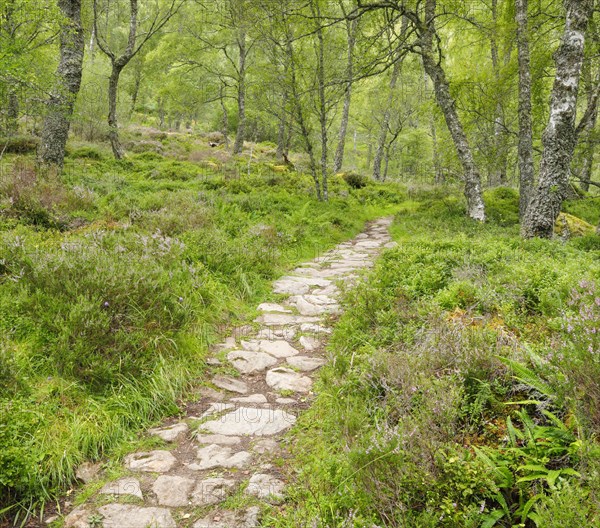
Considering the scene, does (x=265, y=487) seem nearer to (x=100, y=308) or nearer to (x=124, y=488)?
(x=124, y=488)

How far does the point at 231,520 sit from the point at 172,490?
0.51 meters

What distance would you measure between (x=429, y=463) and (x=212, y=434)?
1856 millimetres

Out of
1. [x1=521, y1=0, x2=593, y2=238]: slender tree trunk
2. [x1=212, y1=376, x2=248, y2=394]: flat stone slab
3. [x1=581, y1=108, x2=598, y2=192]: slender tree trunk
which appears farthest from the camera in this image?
[x1=581, y1=108, x2=598, y2=192]: slender tree trunk

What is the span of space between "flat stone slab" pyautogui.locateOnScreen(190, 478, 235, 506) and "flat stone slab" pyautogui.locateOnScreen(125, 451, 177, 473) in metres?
0.35

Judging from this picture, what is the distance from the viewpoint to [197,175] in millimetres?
14516

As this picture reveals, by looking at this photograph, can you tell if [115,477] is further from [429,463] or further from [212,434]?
[429,463]

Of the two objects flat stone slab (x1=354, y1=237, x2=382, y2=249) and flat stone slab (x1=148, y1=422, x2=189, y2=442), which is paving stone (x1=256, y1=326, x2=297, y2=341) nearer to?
flat stone slab (x1=148, y1=422, x2=189, y2=442)

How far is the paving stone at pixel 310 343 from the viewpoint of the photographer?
5057 millimetres

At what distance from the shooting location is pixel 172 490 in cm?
283

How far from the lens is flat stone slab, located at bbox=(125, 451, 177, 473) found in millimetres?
3046

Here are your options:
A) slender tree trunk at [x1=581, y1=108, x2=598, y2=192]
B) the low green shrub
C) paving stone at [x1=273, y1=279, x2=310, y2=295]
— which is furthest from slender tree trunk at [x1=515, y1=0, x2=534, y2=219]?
the low green shrub

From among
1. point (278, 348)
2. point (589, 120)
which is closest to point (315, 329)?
point (278, 348)

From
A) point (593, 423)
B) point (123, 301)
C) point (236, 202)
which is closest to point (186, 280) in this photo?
point (123, 301)

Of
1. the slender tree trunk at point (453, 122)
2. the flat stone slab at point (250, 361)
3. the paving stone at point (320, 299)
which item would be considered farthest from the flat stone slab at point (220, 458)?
the slender tree trunk at point (453, 122)
